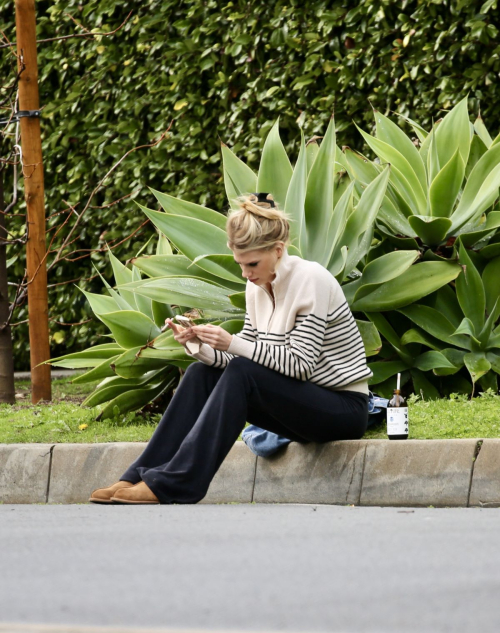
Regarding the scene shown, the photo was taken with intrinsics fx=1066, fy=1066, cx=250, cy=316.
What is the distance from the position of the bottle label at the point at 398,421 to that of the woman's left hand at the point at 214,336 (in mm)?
743

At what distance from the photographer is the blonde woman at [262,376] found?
12.7 feet

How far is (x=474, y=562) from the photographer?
8.14 ft

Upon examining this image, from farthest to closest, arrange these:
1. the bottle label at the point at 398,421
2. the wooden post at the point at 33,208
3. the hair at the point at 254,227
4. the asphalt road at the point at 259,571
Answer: the wooden post at the point at 33,208 < the bottle label at the point at 398,421 < the hair at the point at 254,227 < the asphalt road at the point at 259,571

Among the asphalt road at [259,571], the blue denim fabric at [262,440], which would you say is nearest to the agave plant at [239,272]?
the blue denim fabric at [262,440]

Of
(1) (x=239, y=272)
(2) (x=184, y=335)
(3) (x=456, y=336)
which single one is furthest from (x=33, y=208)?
(2) (x=184, y=335)

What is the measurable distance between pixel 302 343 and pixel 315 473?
561 mm

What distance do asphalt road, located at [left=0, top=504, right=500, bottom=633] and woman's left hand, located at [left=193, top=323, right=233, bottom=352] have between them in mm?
751

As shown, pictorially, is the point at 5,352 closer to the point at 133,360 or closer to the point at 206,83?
the point at 133,360

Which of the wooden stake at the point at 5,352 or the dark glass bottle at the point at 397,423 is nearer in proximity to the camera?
the dark glass bottle at the point at 397,423

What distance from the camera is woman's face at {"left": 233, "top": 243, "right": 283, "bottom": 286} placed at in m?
4.12

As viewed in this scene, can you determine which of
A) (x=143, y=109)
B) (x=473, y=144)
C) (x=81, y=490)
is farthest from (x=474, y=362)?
(x=143, y=109)

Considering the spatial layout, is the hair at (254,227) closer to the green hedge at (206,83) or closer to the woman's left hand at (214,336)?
the woman's left hand at (214,336)

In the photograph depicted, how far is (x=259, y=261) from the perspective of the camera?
4.14 m

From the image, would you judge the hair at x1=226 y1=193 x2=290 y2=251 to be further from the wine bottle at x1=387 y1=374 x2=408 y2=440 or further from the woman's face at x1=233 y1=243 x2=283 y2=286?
the wine bottle at x1=387 y1=374 x2=408 y2=440
